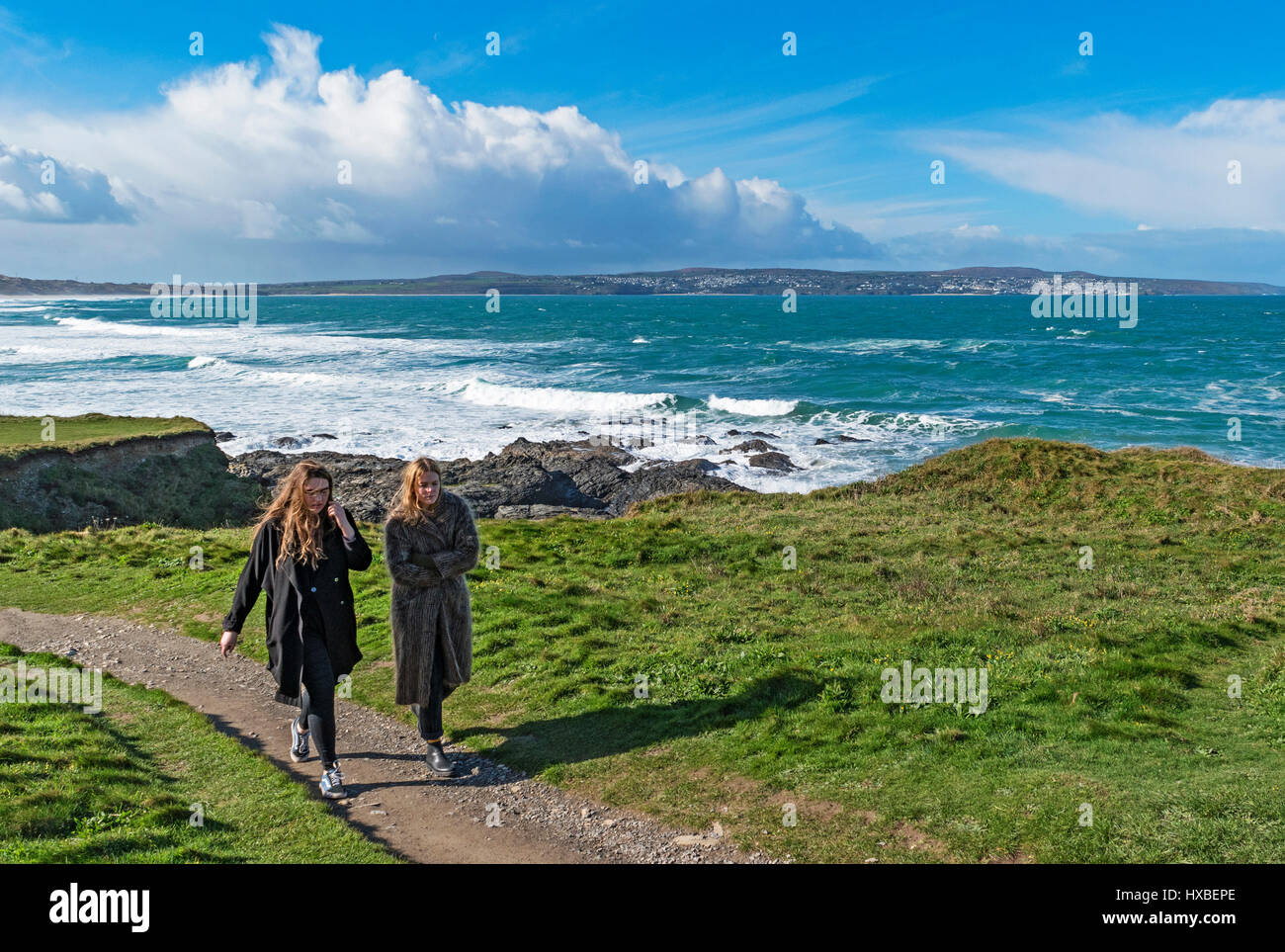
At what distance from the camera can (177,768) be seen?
307 inches

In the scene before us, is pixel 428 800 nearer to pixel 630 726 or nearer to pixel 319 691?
pixel 319 691

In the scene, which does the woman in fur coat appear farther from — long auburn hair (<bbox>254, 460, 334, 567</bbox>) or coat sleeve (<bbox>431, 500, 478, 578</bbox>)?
long auburn hair (<bbox>254, 460, 334, 567</bbox>)

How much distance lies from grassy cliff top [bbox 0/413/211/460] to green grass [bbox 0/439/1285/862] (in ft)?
23.5

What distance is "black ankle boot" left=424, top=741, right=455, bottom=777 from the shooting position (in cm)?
775

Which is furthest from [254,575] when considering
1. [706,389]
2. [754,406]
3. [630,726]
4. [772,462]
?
[706,389]

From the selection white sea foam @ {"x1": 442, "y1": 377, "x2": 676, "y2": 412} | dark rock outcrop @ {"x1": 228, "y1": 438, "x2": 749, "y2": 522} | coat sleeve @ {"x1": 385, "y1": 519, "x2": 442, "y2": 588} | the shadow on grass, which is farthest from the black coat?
white sea foam @ {"x1": 442, "y1": 377, "x2": 676, "y2": 412}

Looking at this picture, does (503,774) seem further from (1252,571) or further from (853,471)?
(853,471)

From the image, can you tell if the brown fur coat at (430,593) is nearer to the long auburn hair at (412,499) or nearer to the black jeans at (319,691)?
the long auburn hair at (412,499)

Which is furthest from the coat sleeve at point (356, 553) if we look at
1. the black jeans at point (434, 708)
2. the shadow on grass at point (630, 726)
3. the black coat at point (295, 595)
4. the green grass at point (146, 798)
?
the shadow on grass at point (630, 726)

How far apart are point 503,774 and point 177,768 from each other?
289 centimetres

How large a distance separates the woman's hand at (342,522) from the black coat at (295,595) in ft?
0.17

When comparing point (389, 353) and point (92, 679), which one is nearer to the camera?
point (92, 679)

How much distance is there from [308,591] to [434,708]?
1.62m
